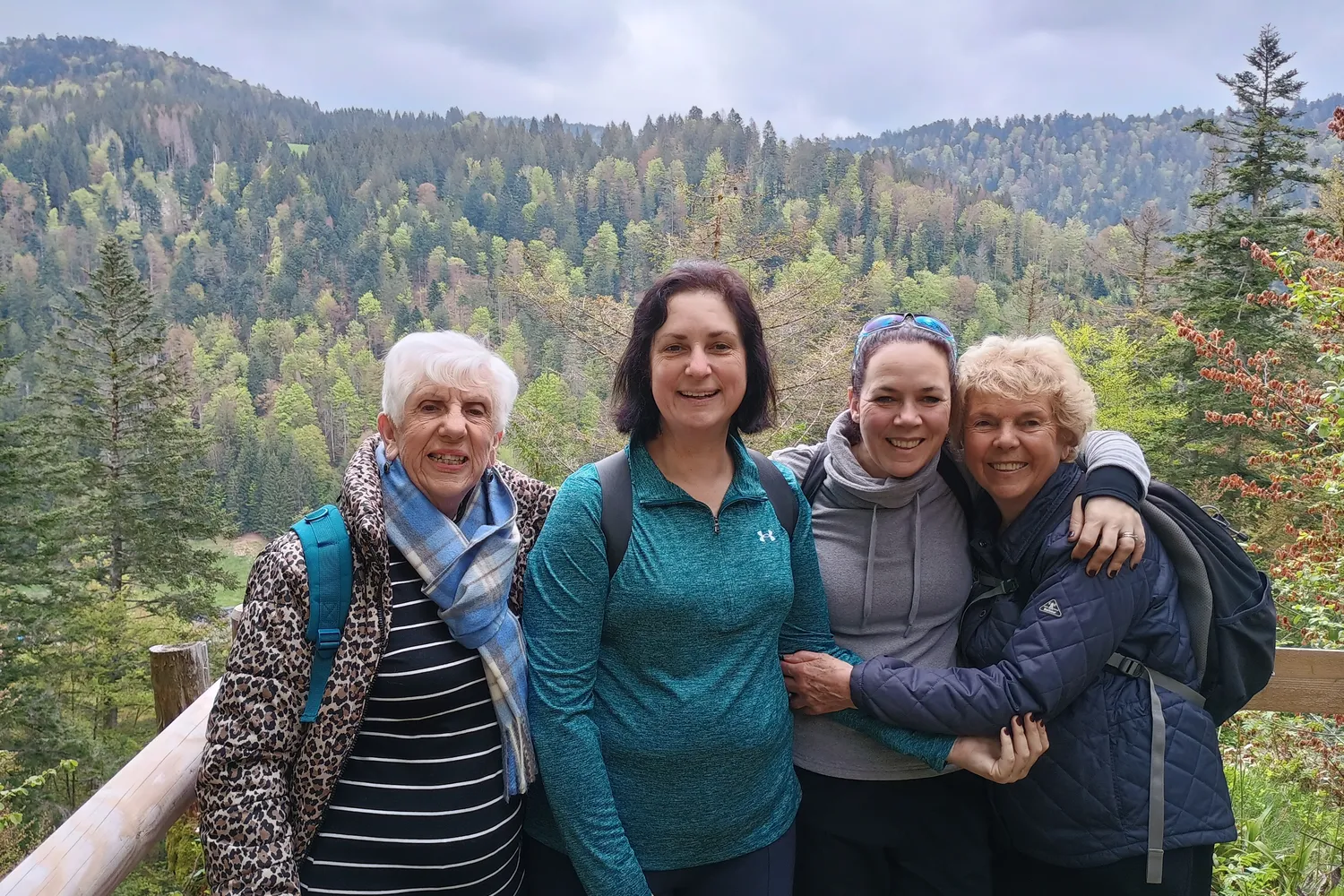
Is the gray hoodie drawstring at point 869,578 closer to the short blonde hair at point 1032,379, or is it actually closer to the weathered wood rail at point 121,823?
the short blonde hair at point 1032,379

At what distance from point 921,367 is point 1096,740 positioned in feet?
3.01

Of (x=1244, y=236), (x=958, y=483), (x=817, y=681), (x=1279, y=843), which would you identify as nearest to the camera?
(x=817, y=681)

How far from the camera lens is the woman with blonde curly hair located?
184cm

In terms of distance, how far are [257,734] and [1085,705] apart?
175 centimetres

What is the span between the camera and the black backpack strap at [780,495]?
2014 millimetres

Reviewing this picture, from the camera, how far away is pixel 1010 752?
187 centimetres

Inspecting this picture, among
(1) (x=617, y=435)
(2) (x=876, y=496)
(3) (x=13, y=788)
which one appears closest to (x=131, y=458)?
(3) (x=13, y=788)

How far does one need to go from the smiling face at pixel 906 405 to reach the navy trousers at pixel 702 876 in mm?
942

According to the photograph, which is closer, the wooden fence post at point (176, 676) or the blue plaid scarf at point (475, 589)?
the blue plaid scarf at point (475, 589)

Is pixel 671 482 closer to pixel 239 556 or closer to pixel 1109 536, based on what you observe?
pixel 1109 536

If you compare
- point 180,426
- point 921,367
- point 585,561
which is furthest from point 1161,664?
point 180,426

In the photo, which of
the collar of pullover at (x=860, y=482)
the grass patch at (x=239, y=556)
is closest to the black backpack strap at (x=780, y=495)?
the collar of pullover at (x=860, y=482)

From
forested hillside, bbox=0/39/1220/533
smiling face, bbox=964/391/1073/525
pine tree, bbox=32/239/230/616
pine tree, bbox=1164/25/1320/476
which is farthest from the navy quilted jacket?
forested hillside, bbox=0/39/1220/533

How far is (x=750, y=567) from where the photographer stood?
1870 mm
